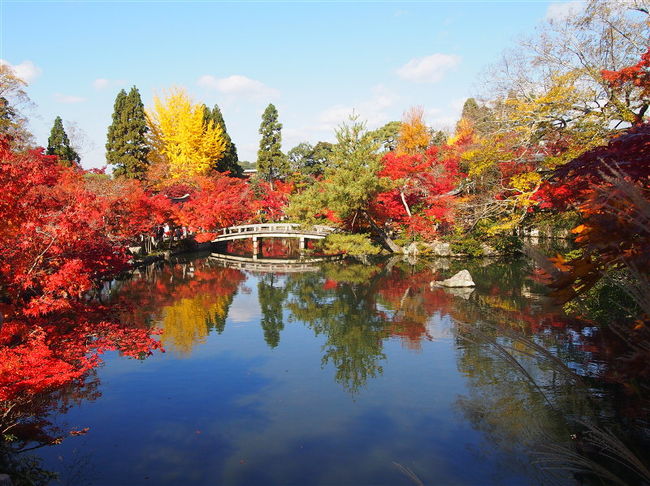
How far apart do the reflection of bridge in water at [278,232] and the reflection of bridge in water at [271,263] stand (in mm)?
1320

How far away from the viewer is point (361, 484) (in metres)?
6.24

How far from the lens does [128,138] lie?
30.5m

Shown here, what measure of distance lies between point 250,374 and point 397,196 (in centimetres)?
1976

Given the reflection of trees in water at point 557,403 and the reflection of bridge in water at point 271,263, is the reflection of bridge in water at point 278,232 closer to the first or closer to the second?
the reflection of bridge in water at point 271,263

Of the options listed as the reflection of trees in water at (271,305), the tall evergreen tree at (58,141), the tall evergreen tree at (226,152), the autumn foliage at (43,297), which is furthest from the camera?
the tall evergreen tree at (226,152)

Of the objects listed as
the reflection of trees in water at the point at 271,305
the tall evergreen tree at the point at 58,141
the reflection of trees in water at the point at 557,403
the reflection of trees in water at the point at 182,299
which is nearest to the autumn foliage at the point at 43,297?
the reflection of trees in water at the point at 182,299

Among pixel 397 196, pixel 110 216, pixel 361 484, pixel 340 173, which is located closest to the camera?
pixel 361 484

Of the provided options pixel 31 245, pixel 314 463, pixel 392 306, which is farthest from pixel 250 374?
pixel 392 306

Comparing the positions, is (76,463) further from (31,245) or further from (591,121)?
(591,121)

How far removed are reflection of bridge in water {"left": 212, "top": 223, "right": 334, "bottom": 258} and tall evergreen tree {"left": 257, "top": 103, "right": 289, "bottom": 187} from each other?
34.3 feet

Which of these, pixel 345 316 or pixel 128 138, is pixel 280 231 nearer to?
pixel 128 138

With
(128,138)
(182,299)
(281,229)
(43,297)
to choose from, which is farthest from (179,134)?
(43,297)

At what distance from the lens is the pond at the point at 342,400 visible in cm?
647

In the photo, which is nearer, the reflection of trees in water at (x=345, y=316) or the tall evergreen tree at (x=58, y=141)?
the reflection of trees in water at (x=345, y=316)
